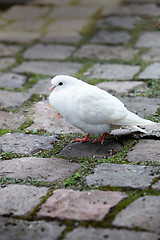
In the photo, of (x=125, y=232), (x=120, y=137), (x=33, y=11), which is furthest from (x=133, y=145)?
(x=33, y=11)

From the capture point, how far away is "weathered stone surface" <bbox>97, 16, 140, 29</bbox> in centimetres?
702

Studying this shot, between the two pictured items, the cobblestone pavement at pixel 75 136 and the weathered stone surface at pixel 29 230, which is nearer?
the weathered stone surface at pixel 29 230

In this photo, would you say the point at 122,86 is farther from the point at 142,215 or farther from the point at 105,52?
the point at 142,215

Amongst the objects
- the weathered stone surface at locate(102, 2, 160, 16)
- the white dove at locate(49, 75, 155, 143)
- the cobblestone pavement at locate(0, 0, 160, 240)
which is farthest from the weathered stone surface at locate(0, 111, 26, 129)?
the weathered stone surface at locate(102, 2, 160, 16)

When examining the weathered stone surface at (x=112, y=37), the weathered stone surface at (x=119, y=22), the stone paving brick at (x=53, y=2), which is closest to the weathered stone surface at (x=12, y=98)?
the weathered stone surface at (x=112, y=37)

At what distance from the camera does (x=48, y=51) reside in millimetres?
6176

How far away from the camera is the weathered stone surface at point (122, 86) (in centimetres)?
470

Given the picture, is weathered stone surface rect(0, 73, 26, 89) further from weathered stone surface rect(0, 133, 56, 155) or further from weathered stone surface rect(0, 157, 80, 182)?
weathered stone surface rect(0, 157, 80, 182)

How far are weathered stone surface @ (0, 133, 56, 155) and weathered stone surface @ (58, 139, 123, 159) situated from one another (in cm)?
19

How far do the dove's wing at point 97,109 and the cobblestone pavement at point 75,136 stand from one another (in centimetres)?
32

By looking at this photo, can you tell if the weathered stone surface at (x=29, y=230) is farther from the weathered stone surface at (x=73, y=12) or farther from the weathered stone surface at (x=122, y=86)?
the weathered stone surface at (x=73, y=12)

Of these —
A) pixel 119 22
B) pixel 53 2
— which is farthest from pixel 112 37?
pixel 53 2

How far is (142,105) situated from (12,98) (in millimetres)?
1496

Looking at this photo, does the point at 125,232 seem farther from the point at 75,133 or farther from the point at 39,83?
the point at 39,83
